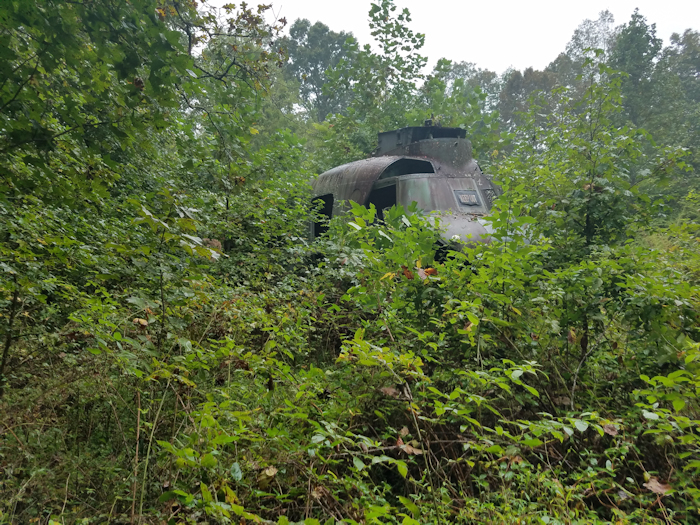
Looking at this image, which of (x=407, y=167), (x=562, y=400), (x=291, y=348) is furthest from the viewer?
(x=407, y=167)

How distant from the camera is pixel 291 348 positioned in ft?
11.0

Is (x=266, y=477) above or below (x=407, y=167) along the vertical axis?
below

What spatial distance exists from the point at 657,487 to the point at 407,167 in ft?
19.4

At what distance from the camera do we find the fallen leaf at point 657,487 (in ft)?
5.78

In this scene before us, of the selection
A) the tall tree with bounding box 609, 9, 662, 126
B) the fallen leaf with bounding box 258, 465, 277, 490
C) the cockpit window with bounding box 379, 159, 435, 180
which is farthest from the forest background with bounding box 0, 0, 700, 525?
the tall tree with bounding box 609, 9, 662, 126

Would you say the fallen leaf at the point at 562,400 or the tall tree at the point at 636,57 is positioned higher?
the tall tree at the point at 636,57

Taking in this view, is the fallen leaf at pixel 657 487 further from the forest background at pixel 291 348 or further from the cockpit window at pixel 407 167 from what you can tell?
the cockpit window at pixel 407 167

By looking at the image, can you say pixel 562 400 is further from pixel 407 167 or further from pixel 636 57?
pixel 636 57

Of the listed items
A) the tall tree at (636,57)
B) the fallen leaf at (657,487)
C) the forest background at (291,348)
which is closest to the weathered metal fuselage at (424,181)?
the forest background at (291,348)

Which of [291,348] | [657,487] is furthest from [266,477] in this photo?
[657,487]

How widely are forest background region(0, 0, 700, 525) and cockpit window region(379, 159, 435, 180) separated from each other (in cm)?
265

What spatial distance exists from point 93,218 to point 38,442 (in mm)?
2593

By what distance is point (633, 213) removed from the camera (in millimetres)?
4305

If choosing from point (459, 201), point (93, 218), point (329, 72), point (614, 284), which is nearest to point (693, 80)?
point (329, 72)
